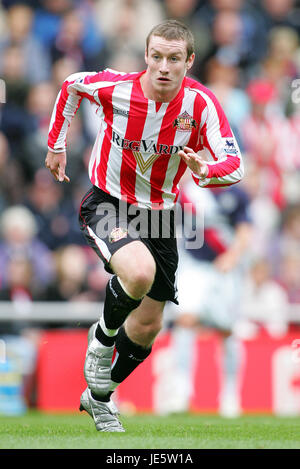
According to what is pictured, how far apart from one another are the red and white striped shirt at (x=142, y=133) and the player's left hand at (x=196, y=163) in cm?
26

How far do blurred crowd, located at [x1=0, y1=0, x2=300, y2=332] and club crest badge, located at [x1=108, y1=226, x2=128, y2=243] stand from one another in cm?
434

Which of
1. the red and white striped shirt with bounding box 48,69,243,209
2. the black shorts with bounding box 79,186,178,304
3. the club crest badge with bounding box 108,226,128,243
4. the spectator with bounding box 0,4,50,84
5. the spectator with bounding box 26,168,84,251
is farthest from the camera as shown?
the spectator with bounding box 0,4,50,84

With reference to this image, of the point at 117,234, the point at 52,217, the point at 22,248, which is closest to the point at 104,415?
the point at 117,234

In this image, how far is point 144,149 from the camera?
586 cm

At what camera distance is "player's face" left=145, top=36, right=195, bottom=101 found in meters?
5.57

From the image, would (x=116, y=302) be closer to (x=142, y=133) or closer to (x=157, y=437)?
(x=157, y=437)

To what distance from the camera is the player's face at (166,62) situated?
557 cm

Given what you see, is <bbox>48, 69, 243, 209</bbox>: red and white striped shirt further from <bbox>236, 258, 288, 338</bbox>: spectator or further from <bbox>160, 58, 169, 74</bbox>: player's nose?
<bbox>236, 258, 288, 338</bbox>: spectator

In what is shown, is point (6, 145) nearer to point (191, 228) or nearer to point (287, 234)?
point (191, 228)

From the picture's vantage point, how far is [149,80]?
582 cm

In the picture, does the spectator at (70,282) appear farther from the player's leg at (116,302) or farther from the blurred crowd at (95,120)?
the player's leg at (116,302)

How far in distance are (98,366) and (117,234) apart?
2.72 ft

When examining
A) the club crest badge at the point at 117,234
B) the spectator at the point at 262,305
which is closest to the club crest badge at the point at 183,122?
the club crest badge at the point at 117,234

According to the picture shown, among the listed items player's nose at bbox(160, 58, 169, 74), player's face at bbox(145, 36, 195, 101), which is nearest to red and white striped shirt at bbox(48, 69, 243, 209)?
player's face at bbox(145, 36, 195, 101)
